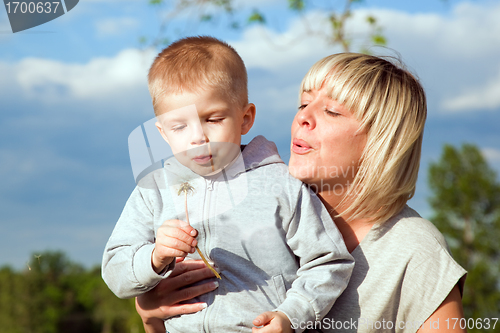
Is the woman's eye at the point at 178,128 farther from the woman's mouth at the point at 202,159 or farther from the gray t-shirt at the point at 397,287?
the gray t-shirt at the point at 397,287

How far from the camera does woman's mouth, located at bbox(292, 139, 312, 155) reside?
7.10 feet

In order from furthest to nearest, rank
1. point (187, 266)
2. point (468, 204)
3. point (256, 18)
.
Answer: point (468, 204) < point (256, 18) < point (187, 266)

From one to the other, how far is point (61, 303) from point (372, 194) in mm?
43476

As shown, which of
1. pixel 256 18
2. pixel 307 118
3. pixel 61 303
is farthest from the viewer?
pixel 61 303

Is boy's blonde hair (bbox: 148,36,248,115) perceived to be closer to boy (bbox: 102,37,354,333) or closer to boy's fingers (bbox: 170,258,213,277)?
boy (bbox: 102,37,354,333)

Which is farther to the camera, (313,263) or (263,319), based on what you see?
(313,263)

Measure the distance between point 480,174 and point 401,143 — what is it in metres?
18.2

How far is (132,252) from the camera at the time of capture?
1.88m

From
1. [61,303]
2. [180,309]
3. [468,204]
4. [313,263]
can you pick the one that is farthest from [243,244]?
[61,303]

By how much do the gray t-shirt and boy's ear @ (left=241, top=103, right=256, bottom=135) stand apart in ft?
2.63

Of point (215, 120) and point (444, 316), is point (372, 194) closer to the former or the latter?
point (444, 316)

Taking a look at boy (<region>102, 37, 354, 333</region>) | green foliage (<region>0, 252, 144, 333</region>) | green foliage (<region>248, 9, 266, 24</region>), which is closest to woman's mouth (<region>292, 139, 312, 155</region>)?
boy (<region>102, 37, 354, 333</region>)

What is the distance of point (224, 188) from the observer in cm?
196

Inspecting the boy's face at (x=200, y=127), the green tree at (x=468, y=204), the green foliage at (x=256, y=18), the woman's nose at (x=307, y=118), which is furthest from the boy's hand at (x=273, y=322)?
the green tree at (x=468, y=204)
